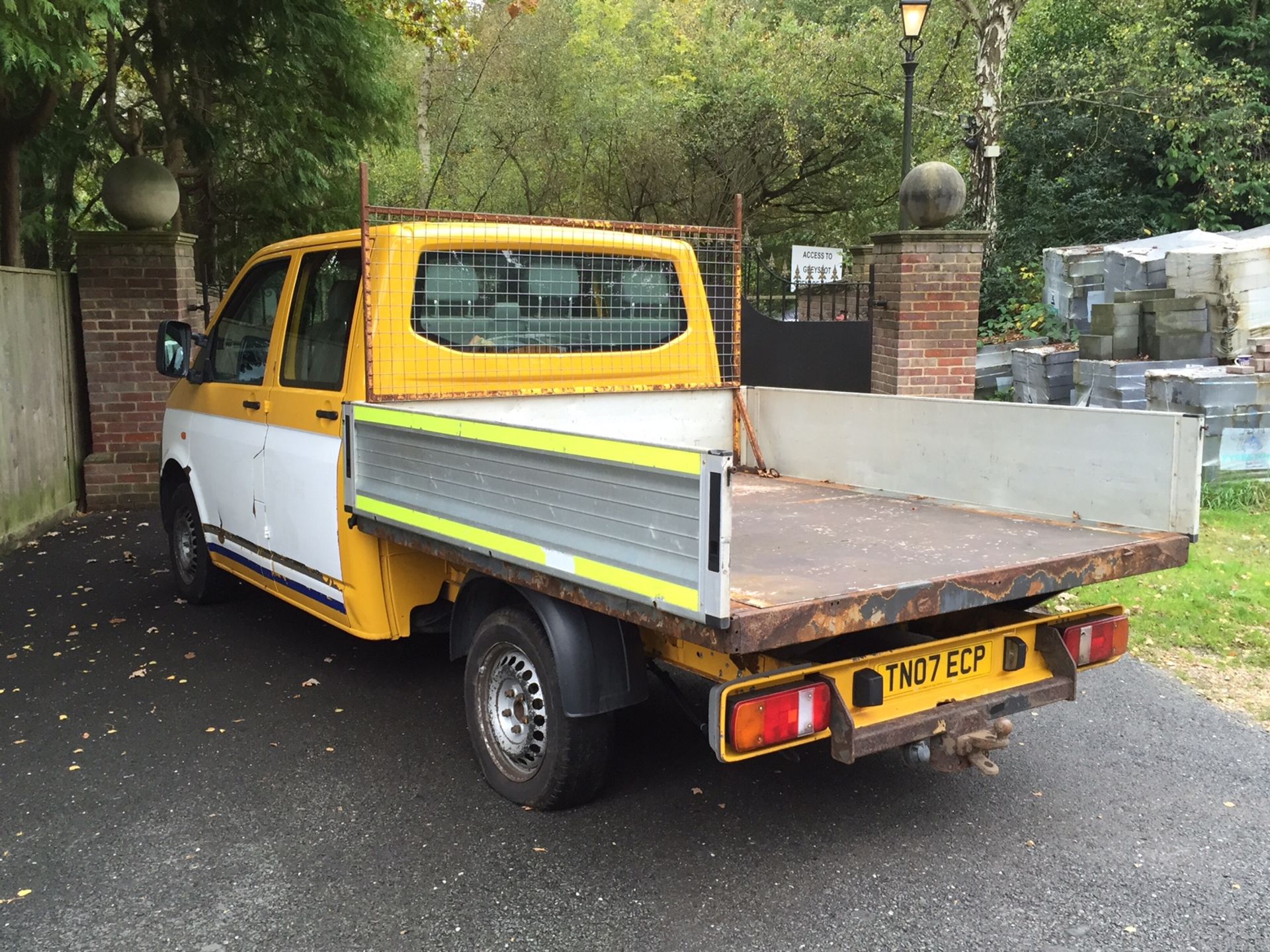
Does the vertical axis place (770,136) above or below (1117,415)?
above

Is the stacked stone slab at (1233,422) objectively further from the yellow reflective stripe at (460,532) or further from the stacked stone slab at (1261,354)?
the yellow reflective stripe at (460,532)

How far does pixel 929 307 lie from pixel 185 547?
553 centimetres

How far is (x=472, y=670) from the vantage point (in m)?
3.98

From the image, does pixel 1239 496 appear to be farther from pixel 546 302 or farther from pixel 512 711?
pixel 512 711

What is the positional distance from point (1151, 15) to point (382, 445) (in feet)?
57.1

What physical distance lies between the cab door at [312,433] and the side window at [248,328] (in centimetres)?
23

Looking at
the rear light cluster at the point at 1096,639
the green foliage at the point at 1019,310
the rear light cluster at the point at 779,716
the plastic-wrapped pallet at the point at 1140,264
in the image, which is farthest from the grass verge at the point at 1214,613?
the green foliage at the point at 1019,310

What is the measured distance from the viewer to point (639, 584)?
9.83ft

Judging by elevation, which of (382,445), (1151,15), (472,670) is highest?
(1151,15)

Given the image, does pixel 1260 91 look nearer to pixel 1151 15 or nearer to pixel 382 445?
pixel 1151 15

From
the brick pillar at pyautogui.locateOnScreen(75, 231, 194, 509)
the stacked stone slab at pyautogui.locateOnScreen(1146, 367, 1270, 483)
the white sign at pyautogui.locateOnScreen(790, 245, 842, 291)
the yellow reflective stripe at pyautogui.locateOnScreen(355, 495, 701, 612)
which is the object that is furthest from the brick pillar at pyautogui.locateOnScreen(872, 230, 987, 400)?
the brick pillar at pyautogui.locateOnScreen(75, 231, 194, 509)

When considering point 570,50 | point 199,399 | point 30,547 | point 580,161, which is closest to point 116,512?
point 30,547

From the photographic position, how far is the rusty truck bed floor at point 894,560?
2.97 meters

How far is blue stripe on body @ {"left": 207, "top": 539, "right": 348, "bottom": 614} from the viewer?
466 cm
